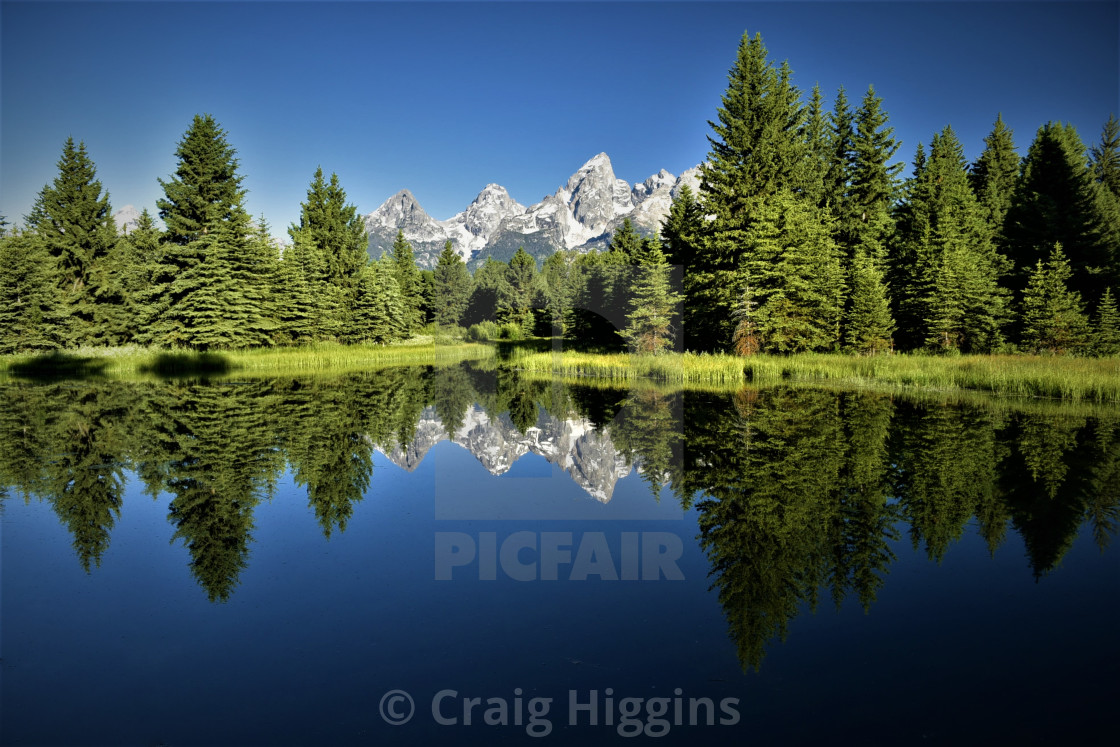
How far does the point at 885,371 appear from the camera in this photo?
25266 millimetres

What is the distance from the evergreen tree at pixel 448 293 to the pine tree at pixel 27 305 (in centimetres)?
4362

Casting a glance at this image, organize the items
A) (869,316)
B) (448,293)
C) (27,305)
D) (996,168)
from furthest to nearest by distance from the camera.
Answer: (448,293)
(996,168)
(27,305)
(869,316)

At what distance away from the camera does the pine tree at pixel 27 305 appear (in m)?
36.3

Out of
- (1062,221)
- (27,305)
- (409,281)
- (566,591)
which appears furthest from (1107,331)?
(27,305)

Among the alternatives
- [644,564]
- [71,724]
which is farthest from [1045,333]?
[71,724]

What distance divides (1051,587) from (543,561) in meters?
5.64

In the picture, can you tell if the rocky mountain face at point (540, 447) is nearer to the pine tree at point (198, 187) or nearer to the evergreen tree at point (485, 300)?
the pine tree at point (198, 187)

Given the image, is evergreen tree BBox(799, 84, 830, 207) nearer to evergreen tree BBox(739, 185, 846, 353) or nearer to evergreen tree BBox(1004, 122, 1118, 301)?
evergreen tree BBox(739, 185, 846, 353)

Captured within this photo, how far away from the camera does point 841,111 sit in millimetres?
43344

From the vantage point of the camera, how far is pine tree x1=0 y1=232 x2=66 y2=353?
119 ft

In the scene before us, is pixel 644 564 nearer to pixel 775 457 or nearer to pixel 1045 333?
pixel 775 457

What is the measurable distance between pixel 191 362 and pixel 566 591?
36940 mm

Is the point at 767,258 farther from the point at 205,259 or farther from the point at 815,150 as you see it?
the point at 205,259

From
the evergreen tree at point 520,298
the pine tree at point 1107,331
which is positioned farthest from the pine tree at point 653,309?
the evergreen tree at point 520,298
